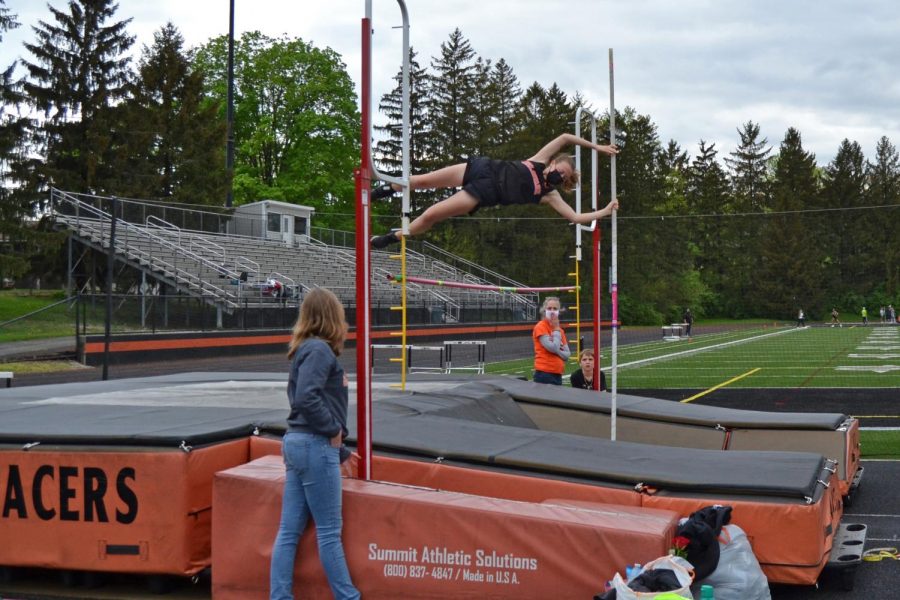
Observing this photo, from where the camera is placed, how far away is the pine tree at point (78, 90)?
122 feet

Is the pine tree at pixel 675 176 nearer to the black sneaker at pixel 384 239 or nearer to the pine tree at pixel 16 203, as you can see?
the pine tree at pixel 16 203

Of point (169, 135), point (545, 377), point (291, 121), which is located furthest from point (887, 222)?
point (545, 377)

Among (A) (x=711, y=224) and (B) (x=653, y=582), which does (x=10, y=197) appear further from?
(A) (x=711, y=224)

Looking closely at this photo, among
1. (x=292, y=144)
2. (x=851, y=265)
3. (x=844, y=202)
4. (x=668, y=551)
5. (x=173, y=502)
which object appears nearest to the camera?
(x=668, y=551)

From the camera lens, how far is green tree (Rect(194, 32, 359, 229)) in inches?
1857

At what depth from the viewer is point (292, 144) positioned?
160ft

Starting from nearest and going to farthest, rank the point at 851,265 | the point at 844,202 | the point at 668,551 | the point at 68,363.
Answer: the point at 668,551 → the point at 68,363 → the point at 851,265 → the point at 844,202

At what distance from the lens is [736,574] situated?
4770 millimetres

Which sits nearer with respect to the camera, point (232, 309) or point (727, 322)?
point (232, 309)

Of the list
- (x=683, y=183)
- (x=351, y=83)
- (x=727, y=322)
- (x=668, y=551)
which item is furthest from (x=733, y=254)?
(x=668, y=551)

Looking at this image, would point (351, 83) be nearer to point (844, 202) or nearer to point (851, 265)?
point (851, 265)

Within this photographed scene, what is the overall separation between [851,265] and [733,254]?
10.7 m

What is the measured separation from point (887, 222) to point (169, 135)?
57.4 metres

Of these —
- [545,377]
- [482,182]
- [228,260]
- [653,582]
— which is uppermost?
[228,260]
